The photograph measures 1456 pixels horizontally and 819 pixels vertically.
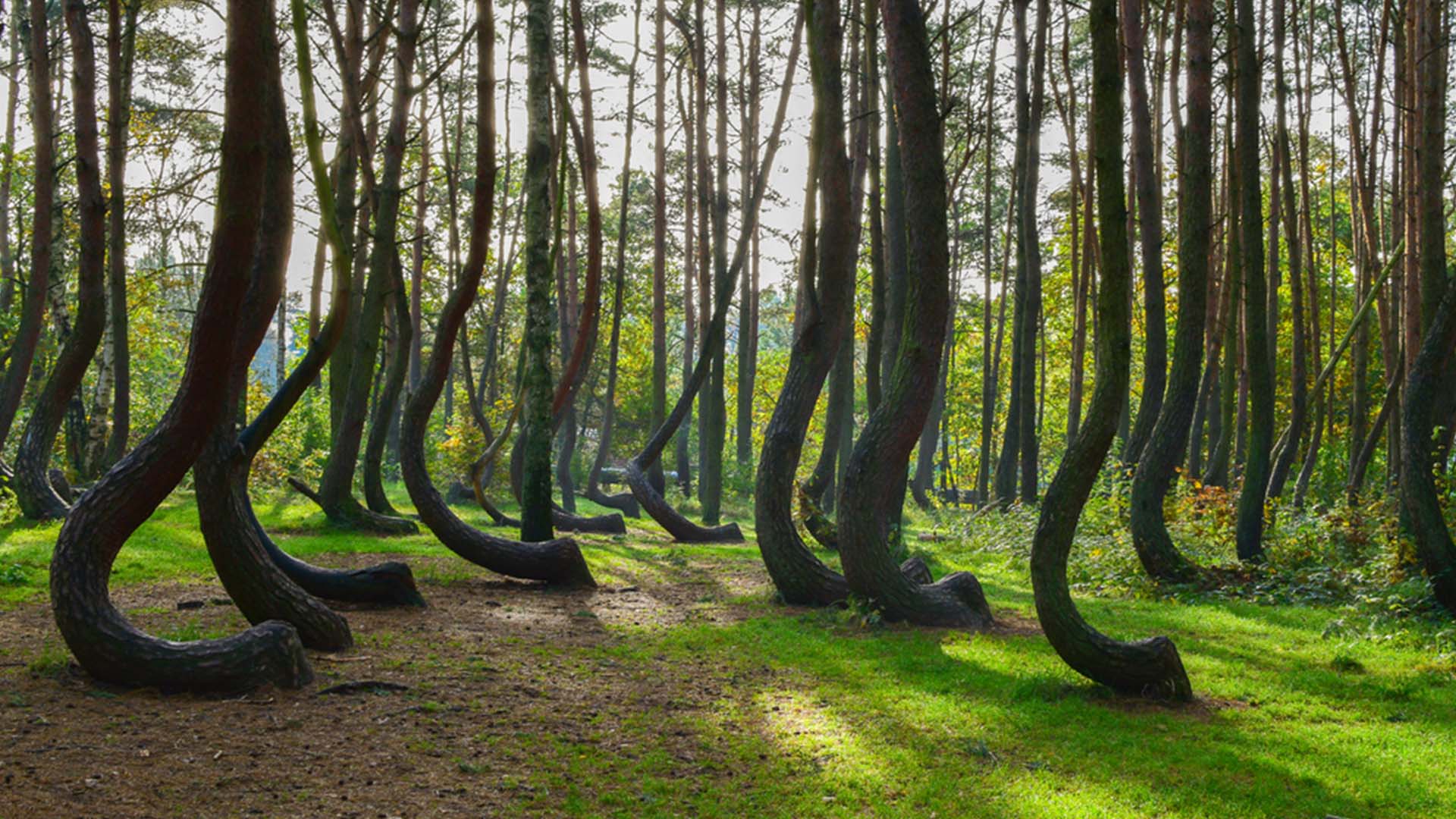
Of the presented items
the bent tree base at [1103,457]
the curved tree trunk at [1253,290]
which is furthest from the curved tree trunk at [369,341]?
the curved tree trunk at [1253,290]

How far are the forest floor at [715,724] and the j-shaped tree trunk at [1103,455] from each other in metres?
0.25

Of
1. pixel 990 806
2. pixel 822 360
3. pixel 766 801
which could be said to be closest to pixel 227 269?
pixel 766 801

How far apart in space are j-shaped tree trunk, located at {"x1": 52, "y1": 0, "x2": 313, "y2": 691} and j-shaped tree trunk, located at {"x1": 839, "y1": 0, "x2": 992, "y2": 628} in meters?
4.75

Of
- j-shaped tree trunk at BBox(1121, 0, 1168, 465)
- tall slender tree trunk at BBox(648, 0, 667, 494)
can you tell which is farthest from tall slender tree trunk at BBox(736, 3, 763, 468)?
j-shaped tree trunk at BBox(1121, 0, 1168, 465)

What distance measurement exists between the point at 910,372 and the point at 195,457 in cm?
523

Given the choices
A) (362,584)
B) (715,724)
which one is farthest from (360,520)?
(715,724)

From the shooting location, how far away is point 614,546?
15.9m

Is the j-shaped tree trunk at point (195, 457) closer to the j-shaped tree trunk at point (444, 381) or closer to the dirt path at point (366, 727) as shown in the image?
the dirt path at point (366, 727)

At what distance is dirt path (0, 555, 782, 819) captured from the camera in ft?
14.0

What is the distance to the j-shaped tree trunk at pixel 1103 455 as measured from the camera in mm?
6285

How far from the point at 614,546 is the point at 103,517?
10620 millimetres

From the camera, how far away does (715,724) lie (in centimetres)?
601

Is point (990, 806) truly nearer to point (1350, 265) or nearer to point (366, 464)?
point (366, 464)

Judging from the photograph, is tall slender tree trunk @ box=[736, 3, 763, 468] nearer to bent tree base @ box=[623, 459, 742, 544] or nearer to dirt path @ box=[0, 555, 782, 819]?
bent tree base @ box=[623, 459, 742, 544]
